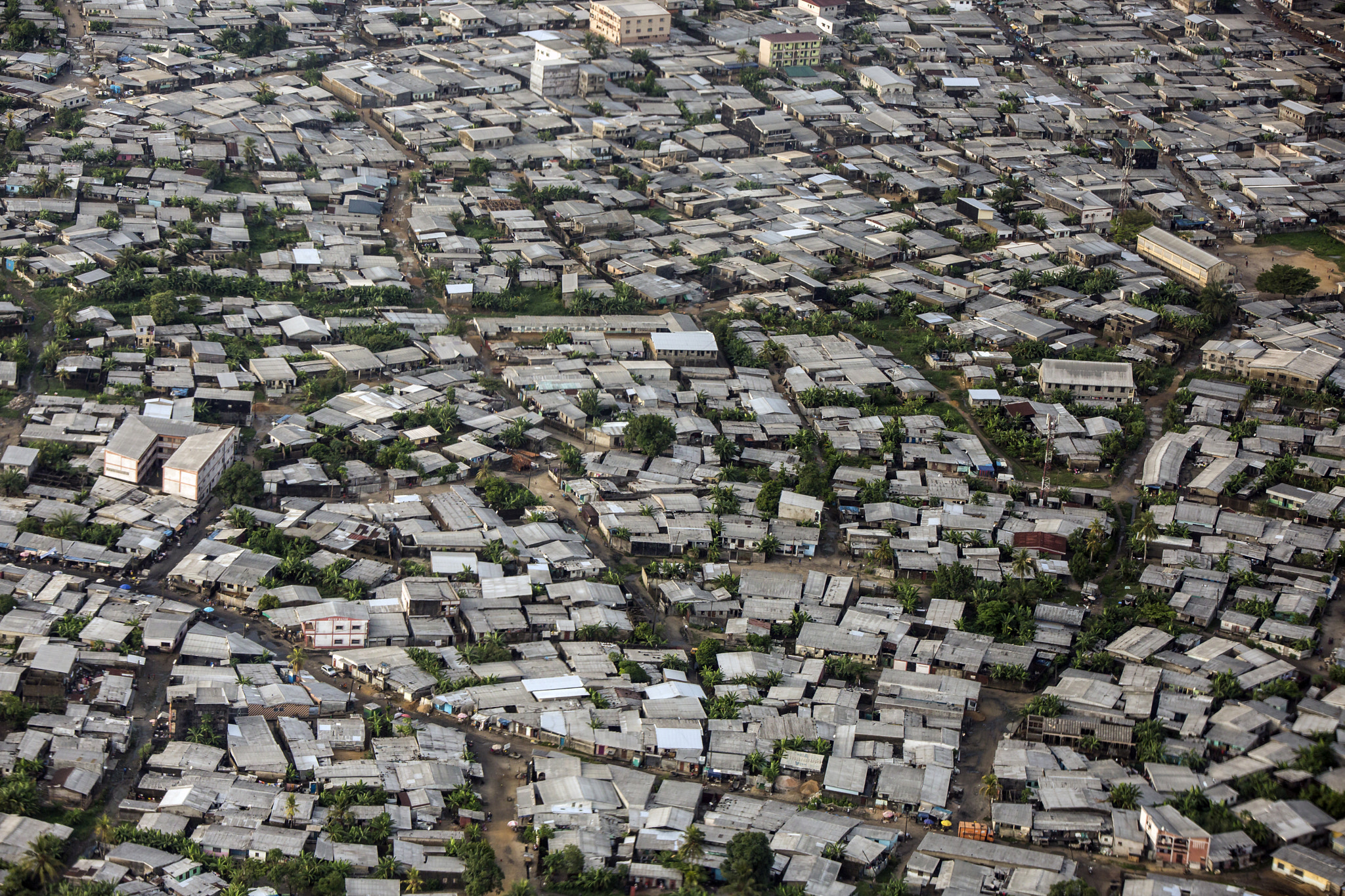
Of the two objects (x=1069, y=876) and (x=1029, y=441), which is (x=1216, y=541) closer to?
(x=1029, y=441)

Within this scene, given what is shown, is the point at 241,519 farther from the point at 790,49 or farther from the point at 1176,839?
the point at 790,49

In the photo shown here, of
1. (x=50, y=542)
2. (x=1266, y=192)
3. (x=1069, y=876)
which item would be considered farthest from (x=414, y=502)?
(x=1266, y=192)

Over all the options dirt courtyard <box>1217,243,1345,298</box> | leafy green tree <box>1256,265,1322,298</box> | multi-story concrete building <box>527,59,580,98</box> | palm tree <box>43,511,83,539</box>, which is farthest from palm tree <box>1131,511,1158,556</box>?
multi-story concrete building <box>527,59,580,98</box>

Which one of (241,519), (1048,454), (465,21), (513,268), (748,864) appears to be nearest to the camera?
(748,864)

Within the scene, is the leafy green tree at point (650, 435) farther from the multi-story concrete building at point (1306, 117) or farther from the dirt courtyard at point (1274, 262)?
the multi-story concrete building at point (1306, 117)

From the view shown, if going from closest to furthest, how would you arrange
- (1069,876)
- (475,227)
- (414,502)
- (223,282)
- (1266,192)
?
(1069,876) < (414,502) < (223,282) < (475,227) < (1266,192)

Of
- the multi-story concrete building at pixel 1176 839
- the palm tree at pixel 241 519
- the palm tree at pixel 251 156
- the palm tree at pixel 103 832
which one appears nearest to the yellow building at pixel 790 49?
the palm tree at pixel 251 156

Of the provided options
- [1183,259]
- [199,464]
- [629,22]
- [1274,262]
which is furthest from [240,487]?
[629,22]
